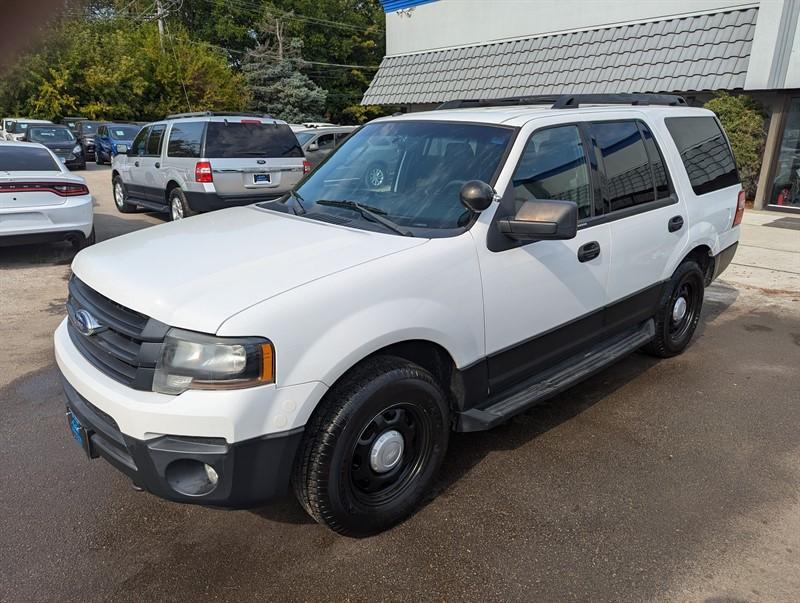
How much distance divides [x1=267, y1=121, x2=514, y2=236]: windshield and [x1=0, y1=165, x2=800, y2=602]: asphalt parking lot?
4.68ft

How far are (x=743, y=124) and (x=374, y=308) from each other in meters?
11.5

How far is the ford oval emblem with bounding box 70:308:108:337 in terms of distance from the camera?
2730mm

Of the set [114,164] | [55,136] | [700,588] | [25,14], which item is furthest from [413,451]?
[55,136]

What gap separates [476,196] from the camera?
2904 millimetres

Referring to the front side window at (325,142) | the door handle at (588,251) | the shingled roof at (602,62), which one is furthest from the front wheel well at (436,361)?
the front side window at (325,142)

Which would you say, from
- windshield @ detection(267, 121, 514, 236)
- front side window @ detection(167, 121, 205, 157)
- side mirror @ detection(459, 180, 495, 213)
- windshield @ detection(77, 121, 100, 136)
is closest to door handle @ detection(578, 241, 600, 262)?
windshield @ detection(267, 121, 514, 236)

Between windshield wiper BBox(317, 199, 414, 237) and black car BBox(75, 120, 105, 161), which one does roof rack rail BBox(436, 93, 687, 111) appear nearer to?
windshield wiper BBox(317, 199, 414, 237)

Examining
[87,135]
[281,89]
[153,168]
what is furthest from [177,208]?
[281,89]

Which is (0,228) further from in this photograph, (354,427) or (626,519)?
(626,519)

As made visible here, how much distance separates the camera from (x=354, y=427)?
102 inches

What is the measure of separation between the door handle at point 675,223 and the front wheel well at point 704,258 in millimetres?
425

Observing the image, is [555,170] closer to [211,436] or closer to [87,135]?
[211,436]

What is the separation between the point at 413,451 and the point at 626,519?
42.3 inches

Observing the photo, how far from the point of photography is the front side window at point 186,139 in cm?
935
